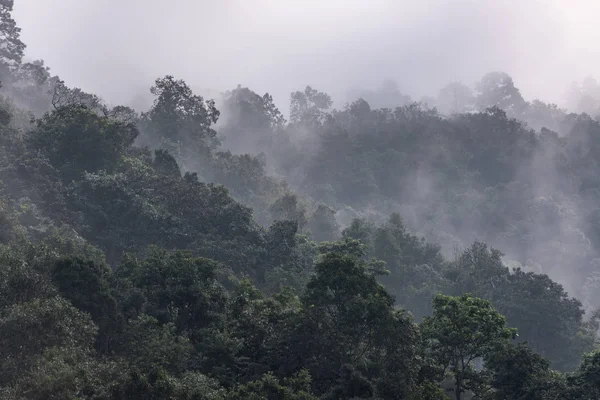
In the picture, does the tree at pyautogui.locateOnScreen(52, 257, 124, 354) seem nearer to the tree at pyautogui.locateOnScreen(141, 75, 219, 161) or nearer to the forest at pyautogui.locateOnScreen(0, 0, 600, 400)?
the forest at pyautogui.locateOnScreen(0, 0, 600, 400)

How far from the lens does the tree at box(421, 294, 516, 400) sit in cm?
3106

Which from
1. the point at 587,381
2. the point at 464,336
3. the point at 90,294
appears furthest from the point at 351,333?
the point at 90,294

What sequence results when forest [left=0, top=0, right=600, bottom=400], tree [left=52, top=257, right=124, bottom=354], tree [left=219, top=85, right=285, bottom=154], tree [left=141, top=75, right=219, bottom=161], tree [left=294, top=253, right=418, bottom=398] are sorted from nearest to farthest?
1. forest [left=0, top=0, right=600, bottom=400]
2. tree [left=294, top=253, right=418, bottom=398]
3. tree [left=52, top=257, right=124, bottom=354]
4. tree [left=141, top=75, right=219, bottom=161]
5. tree [left=219, top=85, right=285, bottom=154]

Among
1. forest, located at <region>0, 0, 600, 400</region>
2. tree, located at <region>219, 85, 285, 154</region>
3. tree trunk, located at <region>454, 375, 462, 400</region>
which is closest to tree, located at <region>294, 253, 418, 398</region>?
forest, located at <region>0, 0, 600, 400</region>

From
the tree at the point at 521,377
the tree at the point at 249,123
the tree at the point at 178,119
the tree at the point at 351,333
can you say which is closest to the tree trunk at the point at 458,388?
the tree at the point at 521,377

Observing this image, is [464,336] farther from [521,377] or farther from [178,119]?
[178,119]

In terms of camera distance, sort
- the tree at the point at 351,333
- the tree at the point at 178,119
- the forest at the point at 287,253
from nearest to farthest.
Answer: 1. the forest at the point at 287,253
2. the tree at the point at 351,333
3. the tree at the point at 178,119

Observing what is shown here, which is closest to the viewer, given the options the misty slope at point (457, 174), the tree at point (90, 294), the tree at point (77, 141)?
the tree at point (90, 294)

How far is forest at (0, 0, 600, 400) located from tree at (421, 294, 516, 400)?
8cm

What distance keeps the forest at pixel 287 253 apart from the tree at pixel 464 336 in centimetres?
8

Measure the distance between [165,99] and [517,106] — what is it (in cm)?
6498

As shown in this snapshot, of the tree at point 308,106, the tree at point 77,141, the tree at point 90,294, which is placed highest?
the tree at point 308,106

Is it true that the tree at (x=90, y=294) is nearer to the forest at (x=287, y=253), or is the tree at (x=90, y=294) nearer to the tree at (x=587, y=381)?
the forest at (x=287, y=253)

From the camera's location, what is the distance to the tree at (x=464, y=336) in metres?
31.1
